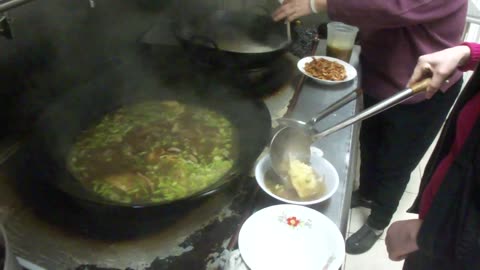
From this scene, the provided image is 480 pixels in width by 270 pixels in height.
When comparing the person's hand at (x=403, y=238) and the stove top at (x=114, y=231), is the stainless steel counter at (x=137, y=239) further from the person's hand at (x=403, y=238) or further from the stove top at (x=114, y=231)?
the person's hand at (x=403, y=238)

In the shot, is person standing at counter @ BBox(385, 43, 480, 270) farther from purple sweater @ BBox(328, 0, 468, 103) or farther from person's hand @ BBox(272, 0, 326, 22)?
person's hand @ BBox(272, 0, 326, 22)

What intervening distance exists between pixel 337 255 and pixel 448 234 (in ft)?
0.92

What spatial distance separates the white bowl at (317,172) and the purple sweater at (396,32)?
0.66m

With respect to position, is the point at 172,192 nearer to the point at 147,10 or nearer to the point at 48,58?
the point at 48,58

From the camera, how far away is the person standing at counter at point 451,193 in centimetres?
94

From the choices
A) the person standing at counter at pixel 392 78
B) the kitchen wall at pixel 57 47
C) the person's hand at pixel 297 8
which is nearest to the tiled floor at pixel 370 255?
the person standing at counter at pixel 392 78

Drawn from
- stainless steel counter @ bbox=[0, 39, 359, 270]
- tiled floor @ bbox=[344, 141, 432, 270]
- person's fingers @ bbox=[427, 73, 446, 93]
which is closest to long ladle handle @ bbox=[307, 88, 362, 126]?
stainless steel counter @ bbox=[0, 39, 359, 270]

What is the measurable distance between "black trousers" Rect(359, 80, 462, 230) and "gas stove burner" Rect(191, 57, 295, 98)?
527 millimetres

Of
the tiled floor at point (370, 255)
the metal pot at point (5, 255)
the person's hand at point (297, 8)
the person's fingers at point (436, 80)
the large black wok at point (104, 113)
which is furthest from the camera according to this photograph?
the tiled floor at point (370, 255)

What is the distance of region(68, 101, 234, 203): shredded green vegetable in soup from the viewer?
4.03 ft

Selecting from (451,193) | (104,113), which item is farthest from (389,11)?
(104,113)

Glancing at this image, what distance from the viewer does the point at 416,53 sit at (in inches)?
69.6

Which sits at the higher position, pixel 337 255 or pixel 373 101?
pixel 337 255

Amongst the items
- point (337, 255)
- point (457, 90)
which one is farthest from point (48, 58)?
point (457, 90)
